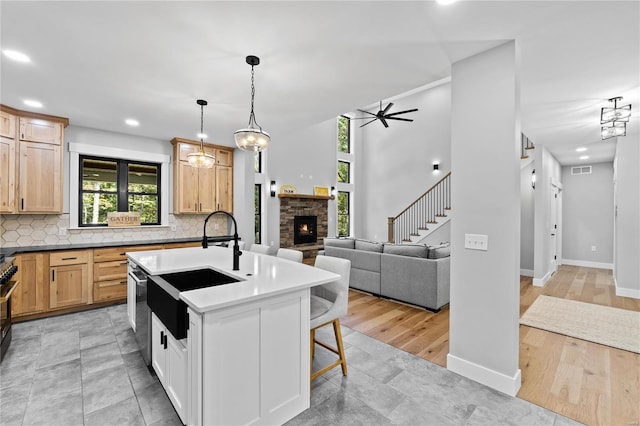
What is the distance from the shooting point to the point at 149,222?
16.9ft

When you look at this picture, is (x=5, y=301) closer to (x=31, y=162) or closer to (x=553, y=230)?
(x=31, y=162)

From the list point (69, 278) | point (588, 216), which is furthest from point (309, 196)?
point (588, 216)

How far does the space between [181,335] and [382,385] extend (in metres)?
1.60

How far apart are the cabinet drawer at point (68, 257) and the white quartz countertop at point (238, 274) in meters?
1.52

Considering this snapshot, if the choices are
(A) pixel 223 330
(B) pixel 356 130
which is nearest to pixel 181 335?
(A) pixel 223 330

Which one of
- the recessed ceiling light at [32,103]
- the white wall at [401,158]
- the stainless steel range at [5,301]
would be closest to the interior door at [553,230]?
the white wall at [401,158]

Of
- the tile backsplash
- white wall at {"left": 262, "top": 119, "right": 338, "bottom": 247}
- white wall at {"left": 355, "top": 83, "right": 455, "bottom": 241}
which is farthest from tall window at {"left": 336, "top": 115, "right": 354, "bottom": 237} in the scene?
the tile backsplash

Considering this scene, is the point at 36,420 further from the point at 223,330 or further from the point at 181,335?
the point at 223,330

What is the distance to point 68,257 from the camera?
3.88m

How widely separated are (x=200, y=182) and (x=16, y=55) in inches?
120

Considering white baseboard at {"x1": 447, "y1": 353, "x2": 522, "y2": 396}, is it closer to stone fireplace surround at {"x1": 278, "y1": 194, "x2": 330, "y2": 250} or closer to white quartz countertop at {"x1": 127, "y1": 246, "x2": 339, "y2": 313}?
white quartz countertop at {"x1": 127, "y1": 246, "x2": 339, "y2": 313}

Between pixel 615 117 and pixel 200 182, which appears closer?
pixel 615 117

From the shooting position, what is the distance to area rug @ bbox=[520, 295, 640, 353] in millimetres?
3197

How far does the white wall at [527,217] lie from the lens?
6.41 metres
